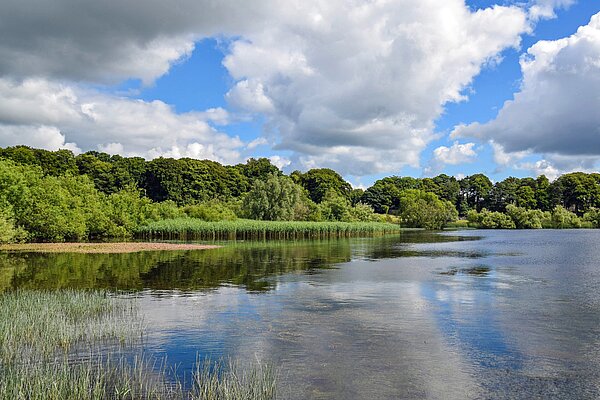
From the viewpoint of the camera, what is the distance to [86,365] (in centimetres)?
962

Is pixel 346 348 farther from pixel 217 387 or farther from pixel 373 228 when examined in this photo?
A: pixel 373 228

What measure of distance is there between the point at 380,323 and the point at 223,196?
100m

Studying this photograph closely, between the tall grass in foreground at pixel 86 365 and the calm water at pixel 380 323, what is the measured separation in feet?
2.09

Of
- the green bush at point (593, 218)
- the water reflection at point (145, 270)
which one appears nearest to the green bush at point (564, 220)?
the green bush at point (593, 218)

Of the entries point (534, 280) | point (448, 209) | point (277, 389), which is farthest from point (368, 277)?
point (448, 209)

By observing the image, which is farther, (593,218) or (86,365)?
(593,218)

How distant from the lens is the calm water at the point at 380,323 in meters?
9.05

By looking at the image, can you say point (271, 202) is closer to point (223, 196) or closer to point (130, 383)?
point (223, 196)

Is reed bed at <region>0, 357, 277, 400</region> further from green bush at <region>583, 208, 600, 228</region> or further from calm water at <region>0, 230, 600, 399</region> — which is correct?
green bush at <region>583, 208, 600, 228</region>

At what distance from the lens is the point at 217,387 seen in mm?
8195

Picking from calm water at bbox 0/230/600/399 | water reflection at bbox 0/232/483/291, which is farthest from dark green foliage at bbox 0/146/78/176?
calm water at bbox 0/230/600/399

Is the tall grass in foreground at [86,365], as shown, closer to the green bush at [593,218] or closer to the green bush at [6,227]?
the green bush at [6,227]

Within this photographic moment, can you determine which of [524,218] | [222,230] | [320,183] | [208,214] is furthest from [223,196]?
[524,218]

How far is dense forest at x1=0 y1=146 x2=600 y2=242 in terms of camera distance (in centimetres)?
4659
